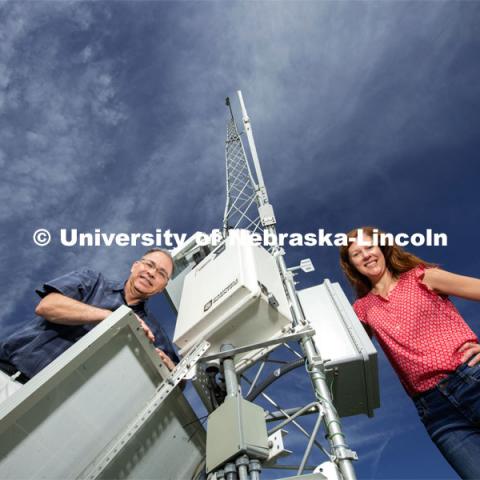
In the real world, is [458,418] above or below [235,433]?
below

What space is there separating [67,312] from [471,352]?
8.54 ft

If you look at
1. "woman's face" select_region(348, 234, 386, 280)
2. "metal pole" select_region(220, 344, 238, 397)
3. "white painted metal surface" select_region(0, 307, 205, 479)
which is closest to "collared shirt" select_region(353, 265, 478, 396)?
"woman's face" select_region(348, 234, 386, 280)

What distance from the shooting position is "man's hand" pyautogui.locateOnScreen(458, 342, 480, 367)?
1834mm

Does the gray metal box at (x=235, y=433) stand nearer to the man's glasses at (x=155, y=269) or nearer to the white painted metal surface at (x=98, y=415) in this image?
the white painted metal surface at (x=98, y=415)

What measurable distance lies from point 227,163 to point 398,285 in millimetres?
5316

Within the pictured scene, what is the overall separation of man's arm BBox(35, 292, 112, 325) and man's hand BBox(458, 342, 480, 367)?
7.46 ft

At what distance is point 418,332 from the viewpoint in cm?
209

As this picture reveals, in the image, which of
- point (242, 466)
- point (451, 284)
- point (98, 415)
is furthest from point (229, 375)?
point (451, 284)

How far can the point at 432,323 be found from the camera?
6.88 ft

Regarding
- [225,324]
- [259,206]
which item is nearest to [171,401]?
[225,324]

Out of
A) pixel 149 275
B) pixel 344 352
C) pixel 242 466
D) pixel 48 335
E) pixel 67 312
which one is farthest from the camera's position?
pixel 149 275

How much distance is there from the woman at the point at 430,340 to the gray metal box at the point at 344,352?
0.28 metres

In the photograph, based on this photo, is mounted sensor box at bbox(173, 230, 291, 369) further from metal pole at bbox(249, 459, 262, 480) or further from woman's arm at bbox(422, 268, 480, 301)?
woman's arm at bbox(422, 268, 480, 301)

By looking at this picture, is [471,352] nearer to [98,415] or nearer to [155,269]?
[98,415]
